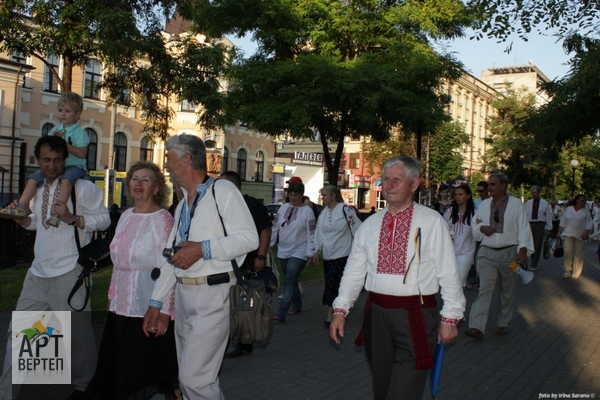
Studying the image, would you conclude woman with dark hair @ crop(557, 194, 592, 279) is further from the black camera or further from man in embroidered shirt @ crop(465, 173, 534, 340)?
the black camera

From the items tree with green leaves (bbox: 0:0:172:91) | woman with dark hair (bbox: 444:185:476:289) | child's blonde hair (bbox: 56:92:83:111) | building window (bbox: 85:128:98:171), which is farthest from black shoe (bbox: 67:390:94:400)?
building window (bbox: 85:128:98:171)

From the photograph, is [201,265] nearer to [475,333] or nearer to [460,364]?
[460,364]

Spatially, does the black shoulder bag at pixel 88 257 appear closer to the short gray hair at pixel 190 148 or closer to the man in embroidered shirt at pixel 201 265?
the man in embroidered shirt at pixel 201 265

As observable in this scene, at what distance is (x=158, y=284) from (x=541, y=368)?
461cm

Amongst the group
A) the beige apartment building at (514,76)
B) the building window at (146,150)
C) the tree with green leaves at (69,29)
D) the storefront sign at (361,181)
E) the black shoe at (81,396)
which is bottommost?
the black shoe at (81,396)

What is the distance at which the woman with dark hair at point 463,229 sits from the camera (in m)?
8.74

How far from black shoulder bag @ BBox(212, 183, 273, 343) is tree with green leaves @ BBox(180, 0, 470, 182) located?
11.7 metres

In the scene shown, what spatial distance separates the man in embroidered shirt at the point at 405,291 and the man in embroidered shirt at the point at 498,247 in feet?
14.5

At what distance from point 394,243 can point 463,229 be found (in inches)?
213

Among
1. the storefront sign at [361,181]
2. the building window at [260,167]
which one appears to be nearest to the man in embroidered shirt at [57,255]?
the building window at [260,167]

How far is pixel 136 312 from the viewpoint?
4.32 meters

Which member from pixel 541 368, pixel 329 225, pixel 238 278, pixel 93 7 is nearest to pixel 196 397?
pixel 238 278

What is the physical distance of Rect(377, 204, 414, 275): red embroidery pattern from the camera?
12.2 feet

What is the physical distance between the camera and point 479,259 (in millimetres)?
8273
